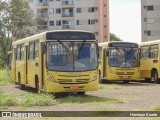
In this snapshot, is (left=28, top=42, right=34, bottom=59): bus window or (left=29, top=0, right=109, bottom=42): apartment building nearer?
(left=28, top=42, right=34, bottom=59): bus window

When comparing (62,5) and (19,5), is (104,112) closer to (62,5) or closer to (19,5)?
(19,5)

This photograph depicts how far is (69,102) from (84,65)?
250 cm

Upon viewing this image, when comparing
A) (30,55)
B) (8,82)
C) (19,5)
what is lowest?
(8,82)

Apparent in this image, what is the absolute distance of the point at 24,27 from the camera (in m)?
63.0

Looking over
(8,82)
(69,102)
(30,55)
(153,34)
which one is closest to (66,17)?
(153,34)

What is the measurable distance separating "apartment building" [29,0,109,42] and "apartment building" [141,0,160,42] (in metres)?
8.02

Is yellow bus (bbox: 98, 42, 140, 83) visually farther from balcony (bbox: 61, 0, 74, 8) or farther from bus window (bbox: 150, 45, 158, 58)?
balcony (bbox: 61, 0, 74, 8)

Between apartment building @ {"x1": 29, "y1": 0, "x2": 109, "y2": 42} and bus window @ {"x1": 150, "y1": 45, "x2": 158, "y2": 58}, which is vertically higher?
apartment building @ {"x1": 29, "y1": 0, "x2": 109, "y2": 42}

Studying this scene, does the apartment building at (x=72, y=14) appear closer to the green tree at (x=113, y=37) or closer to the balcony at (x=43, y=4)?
the balcony at (x=43, y=4)

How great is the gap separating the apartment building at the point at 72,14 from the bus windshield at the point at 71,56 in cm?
6620

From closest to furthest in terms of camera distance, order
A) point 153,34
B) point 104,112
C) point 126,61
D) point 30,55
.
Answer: point 104,112 < point 30,55 < point 126,61 < point 153,34

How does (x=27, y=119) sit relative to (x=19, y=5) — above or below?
below

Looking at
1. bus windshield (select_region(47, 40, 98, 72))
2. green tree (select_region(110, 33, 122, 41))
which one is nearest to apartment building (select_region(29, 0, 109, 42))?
green tree (select_region(110, 33, 122, 41))

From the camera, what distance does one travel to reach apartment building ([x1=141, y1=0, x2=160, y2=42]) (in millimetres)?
84938
